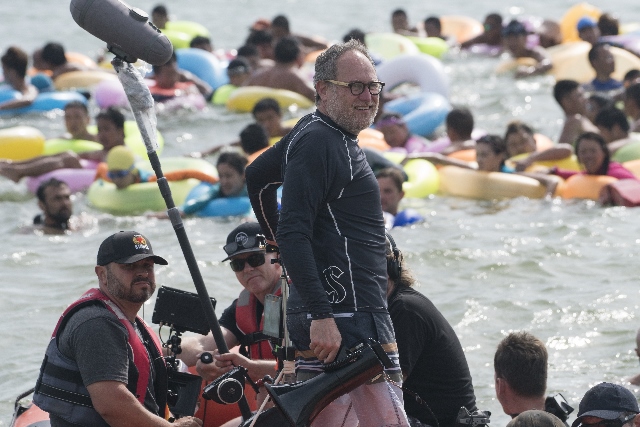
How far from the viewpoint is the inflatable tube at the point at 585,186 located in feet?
31.8

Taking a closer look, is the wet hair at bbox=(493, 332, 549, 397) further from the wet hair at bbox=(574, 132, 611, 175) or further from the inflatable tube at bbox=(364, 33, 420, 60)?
the inflatable tube at bbox=(364, 33, 420, 60)

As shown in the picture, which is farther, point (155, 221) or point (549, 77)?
point (549, 77)

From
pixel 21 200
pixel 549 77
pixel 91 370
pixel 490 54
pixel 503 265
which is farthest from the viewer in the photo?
pixel 490 54

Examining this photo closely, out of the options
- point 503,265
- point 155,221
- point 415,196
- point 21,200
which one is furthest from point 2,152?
point 503,265

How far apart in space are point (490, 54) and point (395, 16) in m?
1.62

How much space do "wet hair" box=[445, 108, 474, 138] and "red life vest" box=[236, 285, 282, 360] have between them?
6386mm

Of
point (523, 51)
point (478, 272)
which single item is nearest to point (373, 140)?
point (478, 272)

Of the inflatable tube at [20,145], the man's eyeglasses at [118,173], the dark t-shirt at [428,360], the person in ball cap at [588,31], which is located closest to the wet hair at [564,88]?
the person in ball cap at [588,31]

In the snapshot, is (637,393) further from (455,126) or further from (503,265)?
(455,126)

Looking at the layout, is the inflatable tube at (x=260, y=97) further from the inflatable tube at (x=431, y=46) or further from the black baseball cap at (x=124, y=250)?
the black baseball cap at (x=124, y=250)

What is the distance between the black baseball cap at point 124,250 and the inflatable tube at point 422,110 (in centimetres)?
813

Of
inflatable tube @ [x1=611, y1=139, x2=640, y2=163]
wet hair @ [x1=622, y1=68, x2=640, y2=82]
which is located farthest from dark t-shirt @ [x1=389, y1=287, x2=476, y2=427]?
wet hair @ [x1=622, y1=68, x2=640, y2=82]

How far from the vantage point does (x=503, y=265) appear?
8531 millimetres

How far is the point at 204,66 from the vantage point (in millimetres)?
15242
